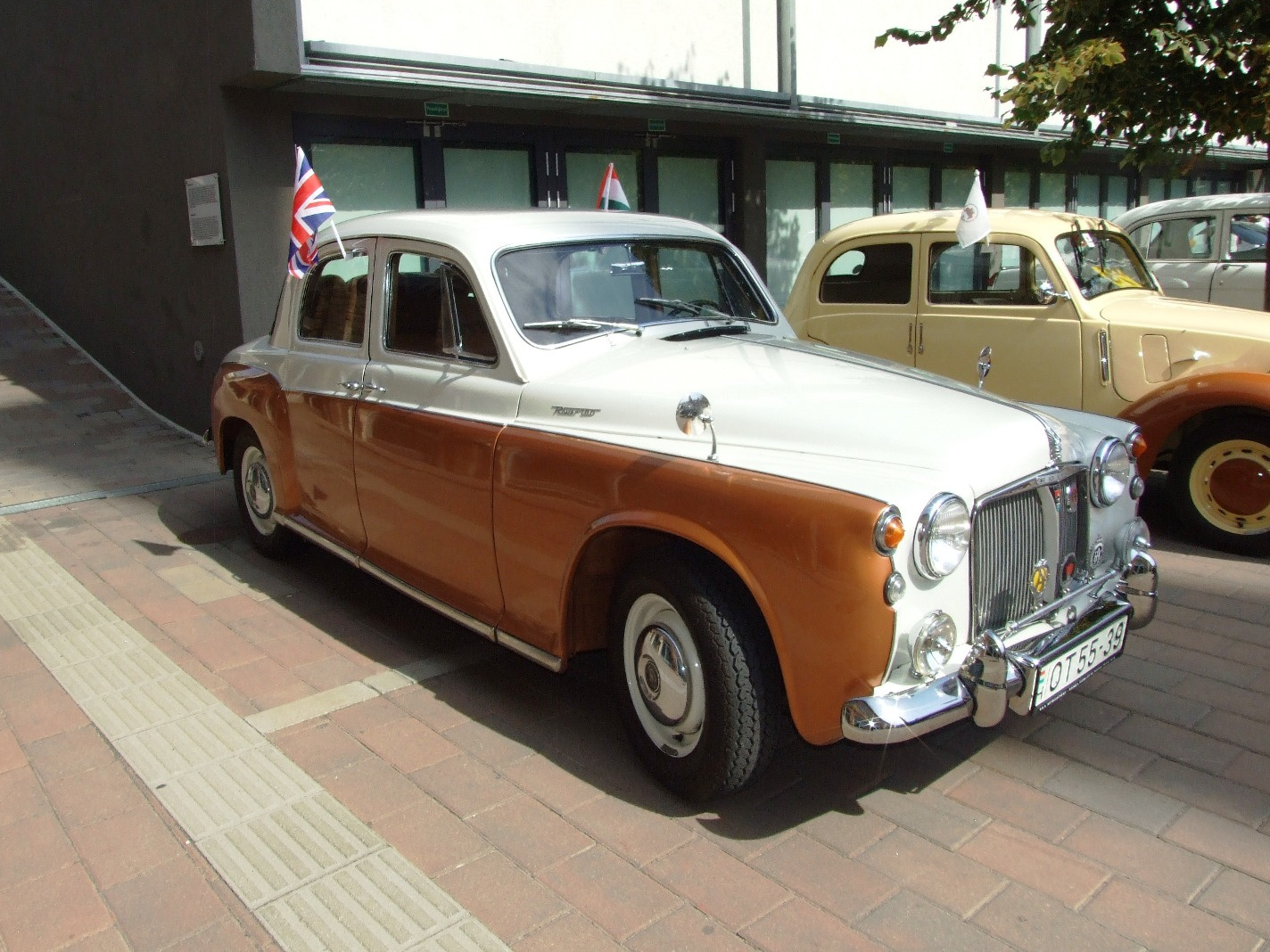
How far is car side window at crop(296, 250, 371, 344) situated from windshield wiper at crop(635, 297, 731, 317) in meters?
1.27

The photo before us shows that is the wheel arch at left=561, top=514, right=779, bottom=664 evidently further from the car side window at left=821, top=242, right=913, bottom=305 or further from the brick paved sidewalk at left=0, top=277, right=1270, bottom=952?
the car side window at left=821, top=242, right=913, bottom=305

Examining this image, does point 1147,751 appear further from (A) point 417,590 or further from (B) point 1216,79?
(B) point 1216,79

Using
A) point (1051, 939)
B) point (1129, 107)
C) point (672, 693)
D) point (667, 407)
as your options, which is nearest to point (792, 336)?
point (667, 407)

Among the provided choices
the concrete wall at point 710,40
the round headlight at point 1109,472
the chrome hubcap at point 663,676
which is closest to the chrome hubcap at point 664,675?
the chrome hubcap at point 663,676

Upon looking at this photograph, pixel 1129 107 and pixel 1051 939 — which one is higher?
pixel 1129 107

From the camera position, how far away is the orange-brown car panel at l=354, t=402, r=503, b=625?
12.5ft

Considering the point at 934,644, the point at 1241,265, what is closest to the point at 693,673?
the point at 934,644

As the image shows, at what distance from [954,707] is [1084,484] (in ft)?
3.45

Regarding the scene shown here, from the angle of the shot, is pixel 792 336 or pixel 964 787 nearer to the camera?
pixel 964 787

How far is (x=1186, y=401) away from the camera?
550 cm

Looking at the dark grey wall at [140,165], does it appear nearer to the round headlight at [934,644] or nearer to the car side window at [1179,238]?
the round headlight at [934,644]

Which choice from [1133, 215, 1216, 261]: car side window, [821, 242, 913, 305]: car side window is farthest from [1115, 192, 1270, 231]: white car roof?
[821, 242, 913, 305]: car side window

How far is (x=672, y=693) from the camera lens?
323 centimetres

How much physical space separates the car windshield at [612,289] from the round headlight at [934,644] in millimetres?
1667
